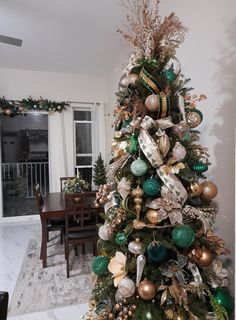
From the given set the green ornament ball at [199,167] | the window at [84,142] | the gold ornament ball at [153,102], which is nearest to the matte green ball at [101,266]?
the green ornament ball at [199,167]

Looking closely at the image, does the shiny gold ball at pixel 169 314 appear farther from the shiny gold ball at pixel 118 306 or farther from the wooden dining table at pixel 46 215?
the wooden dining table at pixel 46 215

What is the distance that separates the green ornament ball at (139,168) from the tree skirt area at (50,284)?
171cm

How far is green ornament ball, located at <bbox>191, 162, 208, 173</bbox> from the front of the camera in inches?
49.9

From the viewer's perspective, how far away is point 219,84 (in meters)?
1.59

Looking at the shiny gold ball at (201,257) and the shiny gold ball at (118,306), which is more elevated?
the shiny gold ball at (201,257)

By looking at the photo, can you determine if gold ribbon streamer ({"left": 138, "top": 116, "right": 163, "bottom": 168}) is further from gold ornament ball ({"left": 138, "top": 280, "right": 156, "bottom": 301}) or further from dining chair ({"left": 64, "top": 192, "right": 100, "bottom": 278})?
dining chair ({"left": 64, "top": 192, "right": 100, "bottom": 278})

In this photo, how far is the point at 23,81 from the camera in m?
4.73

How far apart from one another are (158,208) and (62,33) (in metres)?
3.13

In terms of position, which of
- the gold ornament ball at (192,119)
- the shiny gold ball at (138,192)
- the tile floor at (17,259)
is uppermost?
the gold ornament ball at (192,119)

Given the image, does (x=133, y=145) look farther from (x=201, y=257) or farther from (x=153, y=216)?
(x=201, y=257)

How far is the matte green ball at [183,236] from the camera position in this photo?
1120 mm

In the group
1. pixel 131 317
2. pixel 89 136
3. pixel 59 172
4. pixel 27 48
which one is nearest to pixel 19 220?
pixel 59 172

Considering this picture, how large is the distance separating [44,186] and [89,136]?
60.6 inches

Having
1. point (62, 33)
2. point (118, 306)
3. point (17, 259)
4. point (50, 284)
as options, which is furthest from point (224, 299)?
point (62, 33)
